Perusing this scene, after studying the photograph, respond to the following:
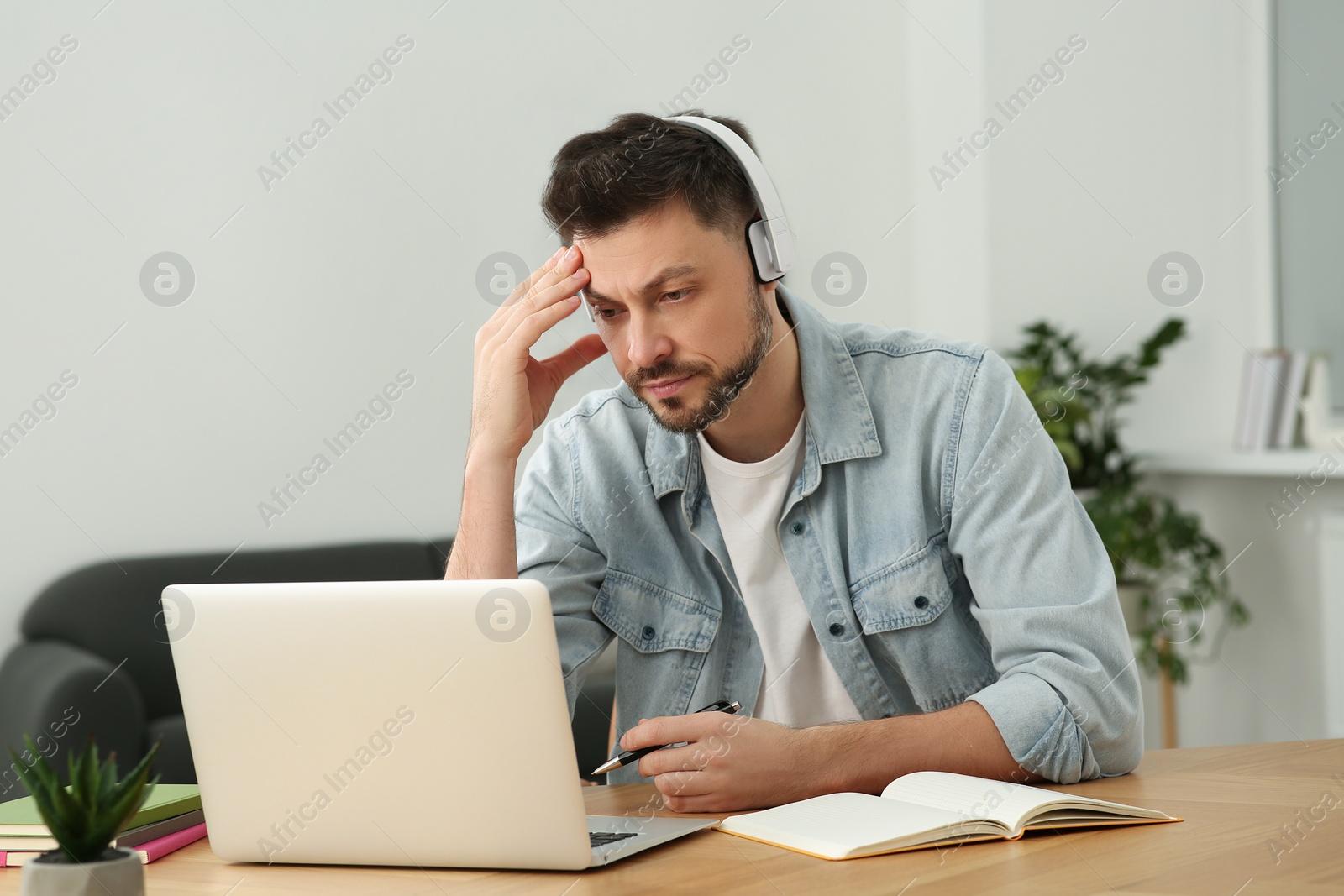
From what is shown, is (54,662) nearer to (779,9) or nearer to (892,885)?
(892,885)

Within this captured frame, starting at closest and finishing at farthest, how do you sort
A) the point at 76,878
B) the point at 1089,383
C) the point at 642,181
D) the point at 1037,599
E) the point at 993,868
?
1. the point at 76,878
2. the point at 993,868
3. the point at 1037,599
4. the point at 642,181
5. the point at 1089,383

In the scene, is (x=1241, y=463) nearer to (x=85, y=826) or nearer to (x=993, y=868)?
(x=993, y=868)

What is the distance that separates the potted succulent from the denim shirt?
0.66 meters

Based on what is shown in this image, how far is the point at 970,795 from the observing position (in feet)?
3.35

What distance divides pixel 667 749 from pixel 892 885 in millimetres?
297

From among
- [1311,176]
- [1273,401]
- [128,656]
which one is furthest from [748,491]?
[1311,176]

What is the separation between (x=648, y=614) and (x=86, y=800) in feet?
2.65

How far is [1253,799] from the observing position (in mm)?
1062

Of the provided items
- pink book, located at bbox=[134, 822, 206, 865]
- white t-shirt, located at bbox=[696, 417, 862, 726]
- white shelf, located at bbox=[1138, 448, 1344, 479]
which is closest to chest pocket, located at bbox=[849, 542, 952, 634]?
white t-shirt, located at bbox=[696, 417, 862, 726]

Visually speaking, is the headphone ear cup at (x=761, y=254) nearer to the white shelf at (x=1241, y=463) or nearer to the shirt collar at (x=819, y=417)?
the shirt collar at (x=819, y=417)

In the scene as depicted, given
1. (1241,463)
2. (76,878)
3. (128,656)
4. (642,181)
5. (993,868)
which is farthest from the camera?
(1241,463)

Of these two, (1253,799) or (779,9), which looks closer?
(1253,799)

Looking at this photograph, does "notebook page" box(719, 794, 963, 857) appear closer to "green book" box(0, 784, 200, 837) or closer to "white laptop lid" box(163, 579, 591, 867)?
"white laptop lid" box(163, 579, 591, 867)

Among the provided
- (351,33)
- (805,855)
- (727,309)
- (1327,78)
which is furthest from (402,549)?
(1327,78)
